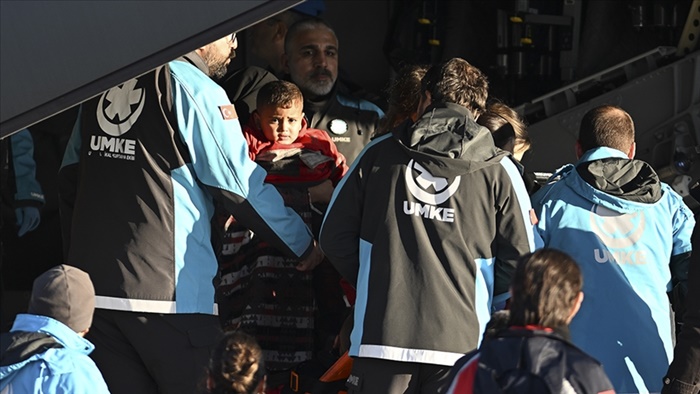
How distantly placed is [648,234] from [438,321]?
0.95 m

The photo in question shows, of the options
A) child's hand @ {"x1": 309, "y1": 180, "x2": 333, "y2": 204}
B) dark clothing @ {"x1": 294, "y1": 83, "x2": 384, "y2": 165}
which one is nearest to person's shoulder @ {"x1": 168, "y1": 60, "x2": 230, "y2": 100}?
child's hand @ {"x1": 309, "y1": 180, "x2": 333, "y2": 204}

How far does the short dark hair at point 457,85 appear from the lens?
13.1 ft

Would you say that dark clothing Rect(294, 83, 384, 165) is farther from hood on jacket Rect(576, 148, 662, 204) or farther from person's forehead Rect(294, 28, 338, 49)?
hood on jacket Rect(576, 148, 662, 204)

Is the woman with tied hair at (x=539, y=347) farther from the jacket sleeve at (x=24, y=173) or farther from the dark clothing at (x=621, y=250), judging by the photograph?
the jacket sleeve at (x=24, y=173)

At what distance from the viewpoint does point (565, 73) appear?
7.05 m

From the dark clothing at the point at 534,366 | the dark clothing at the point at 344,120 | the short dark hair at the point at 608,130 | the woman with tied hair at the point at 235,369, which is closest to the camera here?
the dark clothing at the point at 534,366

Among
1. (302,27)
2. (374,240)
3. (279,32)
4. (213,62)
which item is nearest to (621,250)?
(374,240)

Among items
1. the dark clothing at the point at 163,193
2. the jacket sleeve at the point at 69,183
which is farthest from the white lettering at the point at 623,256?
the jacket sleeve at the point at 69,183

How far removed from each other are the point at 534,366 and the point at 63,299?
4.64ft

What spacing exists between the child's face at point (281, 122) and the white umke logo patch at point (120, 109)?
0.89 metres

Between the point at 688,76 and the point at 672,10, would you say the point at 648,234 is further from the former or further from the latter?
the point at 672,10

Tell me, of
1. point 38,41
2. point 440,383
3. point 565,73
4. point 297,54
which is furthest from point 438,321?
point 565,73

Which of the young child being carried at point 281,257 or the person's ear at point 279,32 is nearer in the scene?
the young child being carried at point 281,257

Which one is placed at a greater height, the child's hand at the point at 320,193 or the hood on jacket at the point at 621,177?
the hood on jacket at the point at 621,177
